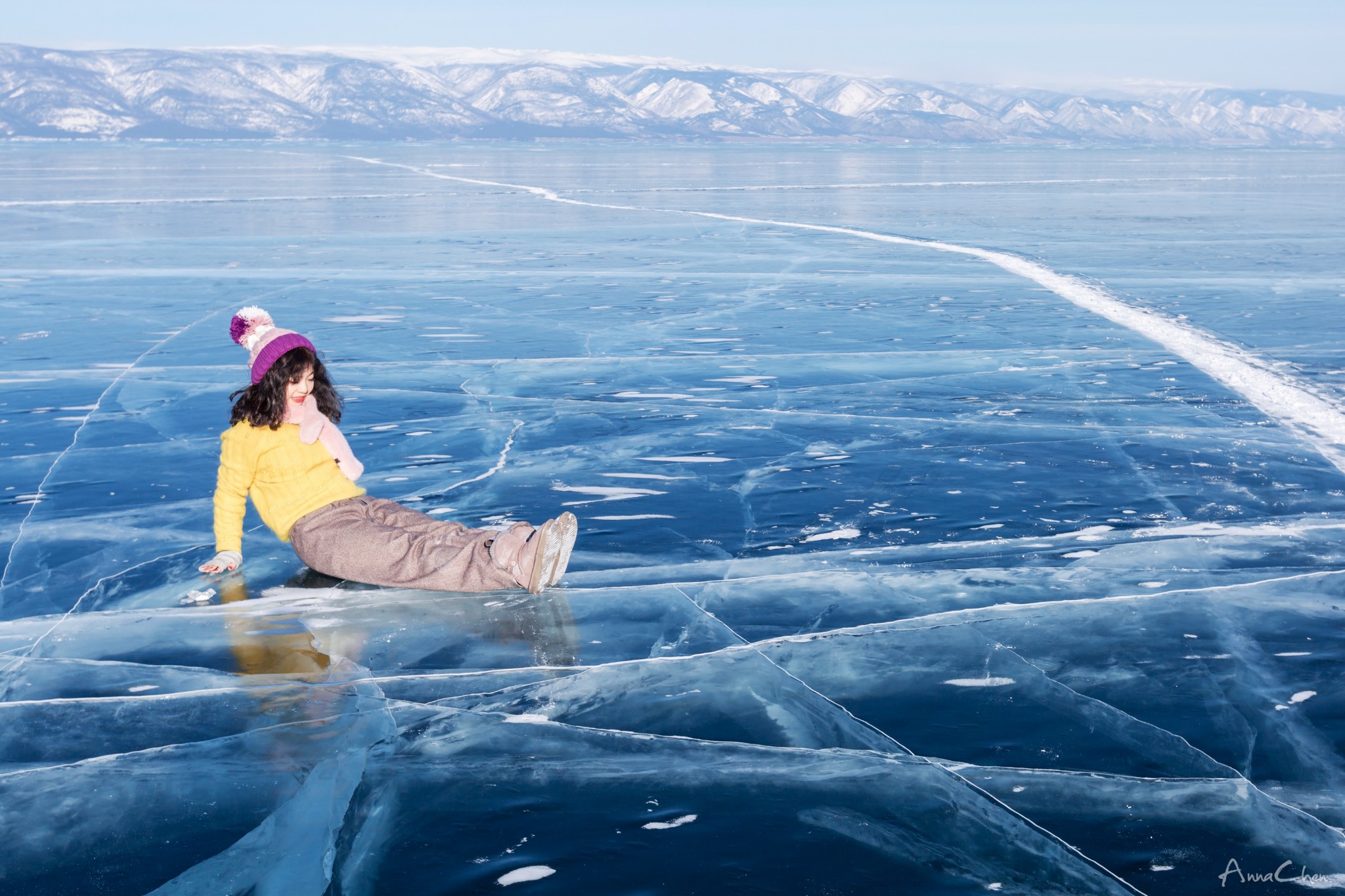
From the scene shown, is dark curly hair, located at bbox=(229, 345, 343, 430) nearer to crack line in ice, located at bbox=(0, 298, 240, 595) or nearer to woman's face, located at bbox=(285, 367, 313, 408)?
woman's face, located at bbox=(285, 367, 313, 408)

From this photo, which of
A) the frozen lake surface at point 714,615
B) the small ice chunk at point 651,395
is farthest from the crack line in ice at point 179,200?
the small ice chunk at point 651,395

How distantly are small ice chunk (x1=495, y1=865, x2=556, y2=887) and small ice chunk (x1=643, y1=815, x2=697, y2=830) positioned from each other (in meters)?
0.28

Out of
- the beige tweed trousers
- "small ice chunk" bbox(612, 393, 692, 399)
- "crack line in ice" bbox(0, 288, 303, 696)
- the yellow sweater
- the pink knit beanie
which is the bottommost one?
"crack line in ice" bbox(0, 288, 303, 696)

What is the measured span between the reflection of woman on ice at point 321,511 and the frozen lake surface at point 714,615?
14 cm

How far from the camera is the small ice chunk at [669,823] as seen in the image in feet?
9.18

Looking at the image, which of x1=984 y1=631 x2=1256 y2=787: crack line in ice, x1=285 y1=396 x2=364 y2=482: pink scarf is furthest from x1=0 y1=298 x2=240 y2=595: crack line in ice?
x1=984 y1=631 x2=1256 y2=787: crack line in ice

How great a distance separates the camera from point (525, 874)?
2.60m

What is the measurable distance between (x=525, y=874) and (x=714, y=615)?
1.69 meters

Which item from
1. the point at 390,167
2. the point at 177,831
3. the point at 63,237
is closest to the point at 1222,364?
the point at 177,831

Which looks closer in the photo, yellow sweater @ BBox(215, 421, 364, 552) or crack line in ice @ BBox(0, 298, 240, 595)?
yellow sweater @ BBox(215, 421, 364, 552)

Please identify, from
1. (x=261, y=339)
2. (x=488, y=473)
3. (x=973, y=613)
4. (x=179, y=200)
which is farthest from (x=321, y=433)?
(x=179, y=200)

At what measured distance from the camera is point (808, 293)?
12398 mm

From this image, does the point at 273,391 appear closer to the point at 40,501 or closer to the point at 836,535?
the point at 40,501

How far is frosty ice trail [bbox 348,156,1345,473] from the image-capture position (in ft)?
22.2
